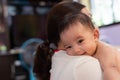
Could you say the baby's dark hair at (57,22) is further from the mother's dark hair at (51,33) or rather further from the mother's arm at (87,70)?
the mother's arm at (87,70)

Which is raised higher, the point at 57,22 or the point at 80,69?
the point at 57,22

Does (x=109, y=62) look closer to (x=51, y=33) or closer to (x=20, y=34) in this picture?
(x=51, y=33)

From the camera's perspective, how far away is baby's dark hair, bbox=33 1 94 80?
2.89ft

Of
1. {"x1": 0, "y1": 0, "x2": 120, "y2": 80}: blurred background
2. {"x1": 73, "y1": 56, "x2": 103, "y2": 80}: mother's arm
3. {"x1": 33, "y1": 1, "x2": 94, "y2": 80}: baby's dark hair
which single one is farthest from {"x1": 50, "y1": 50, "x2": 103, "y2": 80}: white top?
{"x1": 0, "y1": 0, "x2": 120, "y2": 80}: blurred background

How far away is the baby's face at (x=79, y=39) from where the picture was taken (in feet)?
2.86

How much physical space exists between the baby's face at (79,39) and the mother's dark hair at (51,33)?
0.05 metres

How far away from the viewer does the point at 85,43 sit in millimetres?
900

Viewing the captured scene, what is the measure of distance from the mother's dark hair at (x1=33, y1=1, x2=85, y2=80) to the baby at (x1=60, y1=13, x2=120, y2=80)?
0.04 m

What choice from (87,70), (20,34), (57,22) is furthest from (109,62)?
(20,34)

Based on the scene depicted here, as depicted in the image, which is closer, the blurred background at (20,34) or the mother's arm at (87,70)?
the mother's arm at (87,70)

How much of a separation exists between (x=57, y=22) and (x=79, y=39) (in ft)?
0.35

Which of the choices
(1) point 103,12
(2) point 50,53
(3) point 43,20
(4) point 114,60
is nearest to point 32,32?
(3) point 43,20

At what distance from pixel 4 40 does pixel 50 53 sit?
3.15 meters

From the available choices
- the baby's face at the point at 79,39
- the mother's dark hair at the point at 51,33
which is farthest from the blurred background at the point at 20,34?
the baby's face at the point at 79,39
